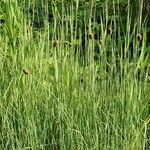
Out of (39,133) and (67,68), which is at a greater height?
(67,68)

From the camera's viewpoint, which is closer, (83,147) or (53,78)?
(83,147)

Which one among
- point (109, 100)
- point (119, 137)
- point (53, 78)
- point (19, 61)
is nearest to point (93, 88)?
point (109, 100)

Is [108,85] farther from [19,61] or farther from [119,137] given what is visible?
[19,61]

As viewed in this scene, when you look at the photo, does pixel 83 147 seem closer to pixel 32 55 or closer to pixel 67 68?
pixel 67 68

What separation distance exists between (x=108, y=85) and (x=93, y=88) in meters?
0.16

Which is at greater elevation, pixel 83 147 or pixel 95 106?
pixel 95 106

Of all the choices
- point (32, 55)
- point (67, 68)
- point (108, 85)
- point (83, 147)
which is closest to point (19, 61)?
point (32, 55)

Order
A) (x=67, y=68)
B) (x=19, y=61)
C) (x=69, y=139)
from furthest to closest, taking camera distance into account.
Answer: (x=19, y=61)
(x=67, y=68)
(x=69, y=139)

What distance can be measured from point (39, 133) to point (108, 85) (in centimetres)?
42

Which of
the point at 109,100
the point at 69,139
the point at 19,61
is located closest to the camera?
the point at 69,139

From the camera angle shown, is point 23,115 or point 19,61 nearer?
point 23,115

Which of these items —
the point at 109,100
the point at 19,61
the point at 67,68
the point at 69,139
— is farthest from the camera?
the point at 19,61

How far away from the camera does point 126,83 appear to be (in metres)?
2.28

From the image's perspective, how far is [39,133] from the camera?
84.9 inches
